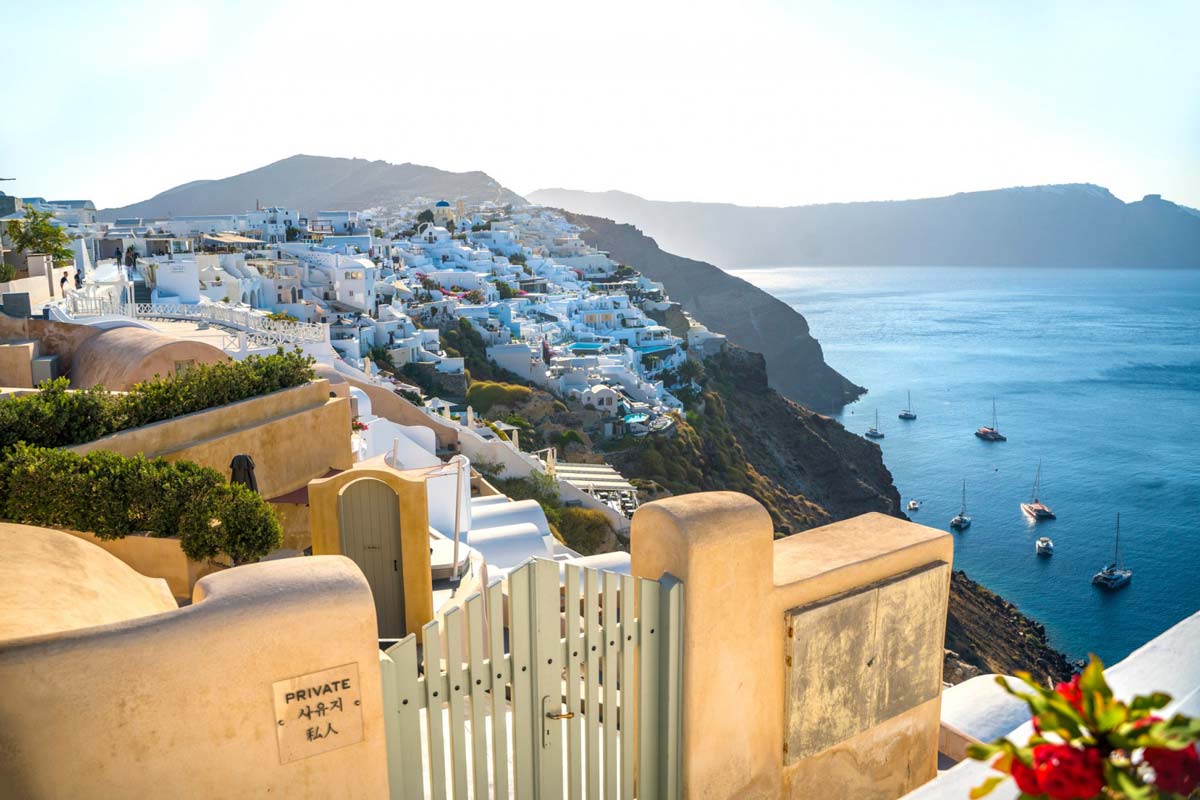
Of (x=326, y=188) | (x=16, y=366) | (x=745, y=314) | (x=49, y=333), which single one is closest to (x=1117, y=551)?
(x=49, y=333)

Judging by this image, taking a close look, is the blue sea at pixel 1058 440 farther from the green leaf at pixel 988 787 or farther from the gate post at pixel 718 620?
the green leaf at pixel 988 787

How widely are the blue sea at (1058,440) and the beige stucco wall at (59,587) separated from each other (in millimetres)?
33708

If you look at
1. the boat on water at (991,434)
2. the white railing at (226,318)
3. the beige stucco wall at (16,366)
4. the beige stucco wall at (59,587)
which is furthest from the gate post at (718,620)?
the boat on water at (991,434)

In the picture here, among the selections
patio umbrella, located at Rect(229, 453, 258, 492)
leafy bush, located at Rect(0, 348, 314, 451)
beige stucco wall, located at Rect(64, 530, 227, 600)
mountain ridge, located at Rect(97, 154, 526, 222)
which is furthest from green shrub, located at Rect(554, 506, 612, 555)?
mountain ridge, located at Rect(97, 154, 526, 222)

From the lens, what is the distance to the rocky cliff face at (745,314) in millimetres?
86125

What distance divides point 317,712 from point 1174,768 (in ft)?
7.37

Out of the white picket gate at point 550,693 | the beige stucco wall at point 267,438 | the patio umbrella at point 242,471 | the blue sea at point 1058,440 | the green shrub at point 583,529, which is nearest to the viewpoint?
the white picket gate at point 550,693

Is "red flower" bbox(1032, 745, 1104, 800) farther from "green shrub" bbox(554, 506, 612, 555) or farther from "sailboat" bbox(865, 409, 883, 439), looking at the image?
"sailboat" bbox(865, 409, 883, 439)

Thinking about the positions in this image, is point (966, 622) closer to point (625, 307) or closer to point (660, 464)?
point (660, 464)

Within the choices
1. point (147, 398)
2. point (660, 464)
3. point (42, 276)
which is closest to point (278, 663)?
point (147, 398)

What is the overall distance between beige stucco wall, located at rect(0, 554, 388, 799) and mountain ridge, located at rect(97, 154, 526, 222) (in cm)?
15841

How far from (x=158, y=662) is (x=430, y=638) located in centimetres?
81

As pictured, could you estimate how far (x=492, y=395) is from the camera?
38688 mm

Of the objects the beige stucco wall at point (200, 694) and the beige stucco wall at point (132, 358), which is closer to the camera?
the beige stucco wall at point (200, 694)
